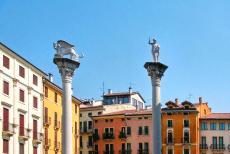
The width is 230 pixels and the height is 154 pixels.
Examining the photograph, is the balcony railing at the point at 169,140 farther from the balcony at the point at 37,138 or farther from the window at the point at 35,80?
the window at the point at 35,80

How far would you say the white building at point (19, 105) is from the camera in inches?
2040

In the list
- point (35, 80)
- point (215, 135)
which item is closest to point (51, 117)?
point (35, 80)

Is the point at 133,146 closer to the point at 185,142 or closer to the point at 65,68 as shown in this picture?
the point at 185,142

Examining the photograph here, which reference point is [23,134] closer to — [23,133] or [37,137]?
[23,133]

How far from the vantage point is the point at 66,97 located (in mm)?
32281

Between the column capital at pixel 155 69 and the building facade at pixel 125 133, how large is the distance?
61663 millimetres

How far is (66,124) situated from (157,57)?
678 centimetres

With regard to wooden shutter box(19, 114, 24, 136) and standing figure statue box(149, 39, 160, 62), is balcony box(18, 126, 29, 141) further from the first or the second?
standing figure statue box(149, 39, 160, 62)

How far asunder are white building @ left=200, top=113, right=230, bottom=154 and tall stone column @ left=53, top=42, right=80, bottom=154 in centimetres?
6484

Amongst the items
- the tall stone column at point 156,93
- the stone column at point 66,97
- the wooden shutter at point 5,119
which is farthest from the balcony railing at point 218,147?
the stone column at point 66,97

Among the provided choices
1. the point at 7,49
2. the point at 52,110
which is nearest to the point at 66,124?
the point at 7,49

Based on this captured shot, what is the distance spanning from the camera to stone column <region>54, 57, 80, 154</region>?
3200 cm

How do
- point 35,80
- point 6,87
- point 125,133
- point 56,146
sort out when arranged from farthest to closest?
point 125,133 → point 56,146 → point 35,80 → point 6,87

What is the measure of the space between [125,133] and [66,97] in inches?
2590
